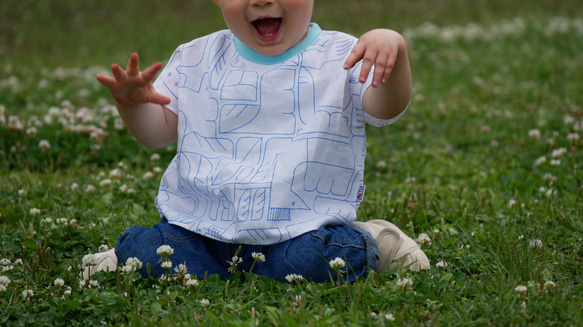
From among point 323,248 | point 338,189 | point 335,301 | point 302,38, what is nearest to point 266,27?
point 302,38

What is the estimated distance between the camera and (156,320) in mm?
2717

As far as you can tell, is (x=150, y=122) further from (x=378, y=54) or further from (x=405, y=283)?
(x=405, y=283)

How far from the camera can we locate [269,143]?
10.6 ft

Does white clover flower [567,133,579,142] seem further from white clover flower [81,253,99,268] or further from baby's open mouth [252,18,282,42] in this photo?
white clover flower [81,253,99,268]

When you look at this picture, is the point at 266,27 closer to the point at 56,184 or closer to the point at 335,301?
the point at 335,301

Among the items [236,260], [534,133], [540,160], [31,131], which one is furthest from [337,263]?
[31,131]

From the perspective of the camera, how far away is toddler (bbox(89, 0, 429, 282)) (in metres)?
3.10

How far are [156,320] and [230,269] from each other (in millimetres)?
538

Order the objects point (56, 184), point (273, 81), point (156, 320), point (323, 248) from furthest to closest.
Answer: point (56, 184) → point (273, 81) → point (323, 248) → point (156, 320)

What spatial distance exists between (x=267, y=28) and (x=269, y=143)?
1.82 ft

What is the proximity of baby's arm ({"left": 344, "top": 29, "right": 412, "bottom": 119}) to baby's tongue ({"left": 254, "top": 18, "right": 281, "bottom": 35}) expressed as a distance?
19.9 inches

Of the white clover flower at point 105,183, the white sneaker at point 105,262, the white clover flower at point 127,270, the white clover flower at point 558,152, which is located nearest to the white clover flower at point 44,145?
the white clover flower at point 105,183

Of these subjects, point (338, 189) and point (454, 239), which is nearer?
point (338, 189)

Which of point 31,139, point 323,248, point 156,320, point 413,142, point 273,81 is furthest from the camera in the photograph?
point 413,142
